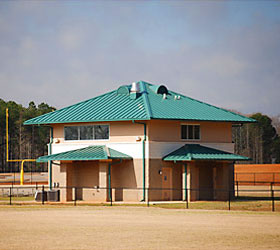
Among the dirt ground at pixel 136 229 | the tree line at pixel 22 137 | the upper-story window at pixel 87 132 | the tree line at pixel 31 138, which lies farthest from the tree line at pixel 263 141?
the dirt ground at pixel 136 229

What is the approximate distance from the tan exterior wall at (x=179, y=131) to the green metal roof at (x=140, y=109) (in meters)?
0.74

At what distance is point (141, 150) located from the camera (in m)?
41.6

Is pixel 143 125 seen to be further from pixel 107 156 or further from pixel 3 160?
pixel 3 160

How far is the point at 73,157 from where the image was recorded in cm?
4116

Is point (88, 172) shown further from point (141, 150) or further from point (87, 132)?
point (141, 150)

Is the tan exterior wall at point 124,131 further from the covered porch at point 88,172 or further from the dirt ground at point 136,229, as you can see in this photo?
the dirt ground at point 136,229

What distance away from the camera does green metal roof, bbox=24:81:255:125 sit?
41969 mm

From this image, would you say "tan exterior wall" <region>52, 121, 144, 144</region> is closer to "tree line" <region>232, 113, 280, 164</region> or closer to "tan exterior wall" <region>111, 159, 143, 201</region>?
"tan exterior wall" <region>111, 159, 143, 201</region>

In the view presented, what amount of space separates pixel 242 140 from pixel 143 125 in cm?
8776

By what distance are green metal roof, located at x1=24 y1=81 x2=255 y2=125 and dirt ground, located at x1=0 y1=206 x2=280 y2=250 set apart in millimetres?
9916

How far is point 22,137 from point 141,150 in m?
66.4

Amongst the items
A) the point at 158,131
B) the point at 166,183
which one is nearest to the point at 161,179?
the point at 166,183

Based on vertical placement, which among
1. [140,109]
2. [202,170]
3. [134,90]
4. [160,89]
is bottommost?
[202,170]

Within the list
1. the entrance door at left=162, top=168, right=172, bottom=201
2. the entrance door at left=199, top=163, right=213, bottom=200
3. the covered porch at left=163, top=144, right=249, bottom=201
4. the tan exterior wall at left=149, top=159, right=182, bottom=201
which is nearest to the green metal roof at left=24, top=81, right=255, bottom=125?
the covered porch at left=163, top=144, right=249, bottom=201
